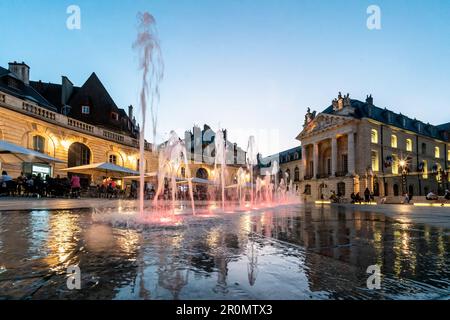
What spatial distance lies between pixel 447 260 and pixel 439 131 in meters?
77.8

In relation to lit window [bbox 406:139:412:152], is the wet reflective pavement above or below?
below

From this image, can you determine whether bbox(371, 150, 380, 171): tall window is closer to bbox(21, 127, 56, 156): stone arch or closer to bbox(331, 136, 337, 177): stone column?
bbox(331, 136, 337, 177): stone column

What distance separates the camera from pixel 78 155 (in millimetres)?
26609

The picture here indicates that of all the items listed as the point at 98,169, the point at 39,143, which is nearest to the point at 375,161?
the point at 98,169

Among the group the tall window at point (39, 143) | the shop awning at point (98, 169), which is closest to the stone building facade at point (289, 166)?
the shop awning at point (98, 169)

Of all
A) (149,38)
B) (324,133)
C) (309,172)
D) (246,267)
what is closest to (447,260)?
(246,267)

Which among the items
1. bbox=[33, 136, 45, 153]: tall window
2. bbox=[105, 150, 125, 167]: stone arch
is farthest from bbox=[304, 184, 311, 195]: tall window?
bbox=[33, 136, 45, 153]: tall window

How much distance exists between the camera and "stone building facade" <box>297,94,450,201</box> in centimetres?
4734

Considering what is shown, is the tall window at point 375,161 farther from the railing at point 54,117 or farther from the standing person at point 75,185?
the standing person at point 75,185

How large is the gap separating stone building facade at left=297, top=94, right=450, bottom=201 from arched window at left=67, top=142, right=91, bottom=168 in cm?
3855

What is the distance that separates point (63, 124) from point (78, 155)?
345 cm

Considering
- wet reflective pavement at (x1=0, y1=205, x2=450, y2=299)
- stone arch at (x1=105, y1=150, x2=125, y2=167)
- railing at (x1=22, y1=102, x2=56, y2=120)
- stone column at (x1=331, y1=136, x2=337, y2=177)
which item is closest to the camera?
wet reflective pavement at (x1=0, y1=205, x2=450, y2=299)

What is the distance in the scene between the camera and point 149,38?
895 cm

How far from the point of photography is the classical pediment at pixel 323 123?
165ft
